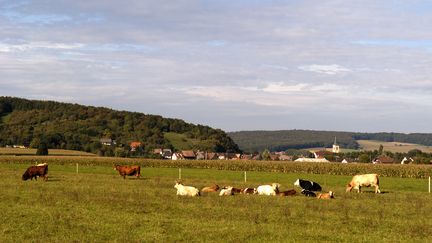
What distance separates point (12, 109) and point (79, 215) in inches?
6680

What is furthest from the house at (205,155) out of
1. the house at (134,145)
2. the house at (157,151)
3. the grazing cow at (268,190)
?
the grazing cow at (268,190)

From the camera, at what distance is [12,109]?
176 metres

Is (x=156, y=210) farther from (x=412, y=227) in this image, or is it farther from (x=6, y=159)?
(x=6, y=159)

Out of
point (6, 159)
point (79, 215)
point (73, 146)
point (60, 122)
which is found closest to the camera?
point (79, 215)

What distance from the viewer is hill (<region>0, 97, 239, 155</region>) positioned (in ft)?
482

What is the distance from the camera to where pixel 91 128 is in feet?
531

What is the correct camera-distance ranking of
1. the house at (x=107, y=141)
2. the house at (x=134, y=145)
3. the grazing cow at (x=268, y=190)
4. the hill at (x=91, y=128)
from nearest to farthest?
the grazing cow at (x=268, y=190) → the hill at (x=91, y=128) → the house at (x=107, y=141) → the house at (x=134, y=145)

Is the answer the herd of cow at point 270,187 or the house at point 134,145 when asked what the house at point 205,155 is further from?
the herd of cow at point 270,187

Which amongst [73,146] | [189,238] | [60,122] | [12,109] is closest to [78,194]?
[189,238]

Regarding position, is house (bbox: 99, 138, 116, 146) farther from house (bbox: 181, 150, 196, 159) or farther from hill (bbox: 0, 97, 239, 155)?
→ house (bbox: 181, 150, 196, 159)

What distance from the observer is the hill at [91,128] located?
482 feet

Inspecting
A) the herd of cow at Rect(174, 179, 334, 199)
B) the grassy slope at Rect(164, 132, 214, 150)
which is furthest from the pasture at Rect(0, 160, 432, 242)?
the grassy slope at Rect(164, 132, 214, 150)

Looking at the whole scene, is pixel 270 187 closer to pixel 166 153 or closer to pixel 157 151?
pixel 166 153

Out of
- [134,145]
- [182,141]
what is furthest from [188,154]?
[182,141]
